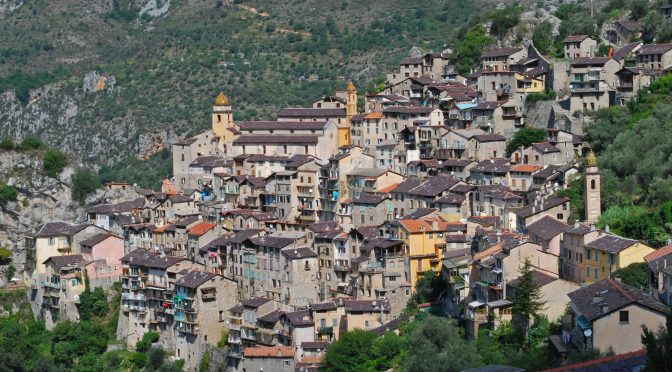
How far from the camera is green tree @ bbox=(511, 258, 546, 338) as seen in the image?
56219 mm

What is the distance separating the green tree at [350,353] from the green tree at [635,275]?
1259 cm

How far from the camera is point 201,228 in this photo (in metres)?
78.6

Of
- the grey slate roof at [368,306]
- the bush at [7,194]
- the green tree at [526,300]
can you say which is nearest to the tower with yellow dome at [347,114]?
the grey slate roof at [368,306]

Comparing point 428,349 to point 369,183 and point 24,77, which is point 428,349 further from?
point 24,77

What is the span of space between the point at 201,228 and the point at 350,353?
17.4 m

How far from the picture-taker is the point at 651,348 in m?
35.1

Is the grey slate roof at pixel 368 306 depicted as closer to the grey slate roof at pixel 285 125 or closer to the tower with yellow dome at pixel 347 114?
the tower with yellow dome at pixel 347 114

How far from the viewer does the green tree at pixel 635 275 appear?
180 feet

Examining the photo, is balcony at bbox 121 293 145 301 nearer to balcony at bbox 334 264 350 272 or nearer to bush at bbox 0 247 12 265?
balcony at bbox 334 264 350 272

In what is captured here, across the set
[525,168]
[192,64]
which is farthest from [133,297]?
[192,64]

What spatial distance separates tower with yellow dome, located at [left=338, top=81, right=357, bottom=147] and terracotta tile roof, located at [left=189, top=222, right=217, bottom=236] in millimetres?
10224

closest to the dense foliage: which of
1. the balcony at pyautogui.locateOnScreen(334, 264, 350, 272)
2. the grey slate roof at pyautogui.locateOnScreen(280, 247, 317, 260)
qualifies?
the balcony at pyautogui.locateOnScreen(334, 264, 350, 272)

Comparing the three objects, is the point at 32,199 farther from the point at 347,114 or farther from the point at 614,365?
the point at 614,365

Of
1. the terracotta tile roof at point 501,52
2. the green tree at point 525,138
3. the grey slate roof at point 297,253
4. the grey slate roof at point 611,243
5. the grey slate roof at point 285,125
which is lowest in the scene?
the grey slate roof at point 297,253
